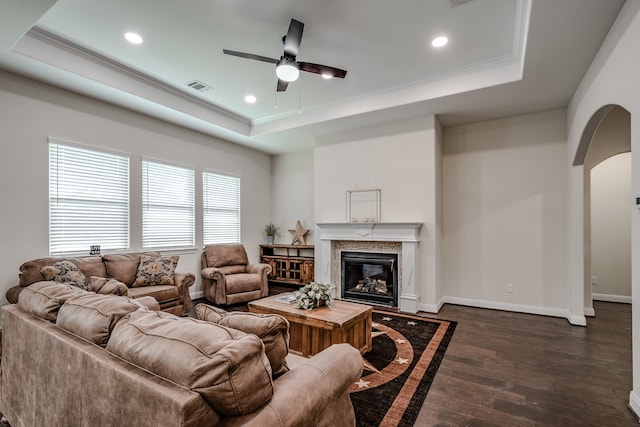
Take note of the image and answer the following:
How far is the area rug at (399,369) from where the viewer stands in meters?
2.21

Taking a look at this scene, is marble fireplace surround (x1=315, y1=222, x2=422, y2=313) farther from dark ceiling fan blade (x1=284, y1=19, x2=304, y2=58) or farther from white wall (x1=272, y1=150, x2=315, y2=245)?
dark ceiling fan blade (x1=284, y1=19, x2=304, y2=58)

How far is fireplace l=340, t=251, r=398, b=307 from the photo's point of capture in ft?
16.4

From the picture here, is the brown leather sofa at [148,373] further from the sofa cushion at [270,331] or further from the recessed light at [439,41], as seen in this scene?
the recessed light at [439,41]

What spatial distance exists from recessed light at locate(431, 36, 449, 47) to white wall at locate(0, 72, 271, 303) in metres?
4.26

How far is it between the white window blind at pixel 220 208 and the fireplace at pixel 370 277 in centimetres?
246

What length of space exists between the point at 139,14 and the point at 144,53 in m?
0.78

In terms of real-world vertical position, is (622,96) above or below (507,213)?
above

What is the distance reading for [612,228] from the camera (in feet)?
17.4

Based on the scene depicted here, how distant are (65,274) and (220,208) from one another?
3.02 metres

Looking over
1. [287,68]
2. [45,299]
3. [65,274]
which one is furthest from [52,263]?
[287,68]

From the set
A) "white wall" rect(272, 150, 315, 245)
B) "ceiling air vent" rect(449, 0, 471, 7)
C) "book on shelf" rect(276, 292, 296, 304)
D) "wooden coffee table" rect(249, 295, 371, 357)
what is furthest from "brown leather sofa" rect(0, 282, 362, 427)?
"white wall" rect(272, 150, 315, 245)


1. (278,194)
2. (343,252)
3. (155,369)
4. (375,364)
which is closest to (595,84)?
(375,364)

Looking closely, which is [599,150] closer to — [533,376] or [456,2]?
[456,2]

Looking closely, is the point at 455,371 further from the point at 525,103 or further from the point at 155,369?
the point at 525,103
